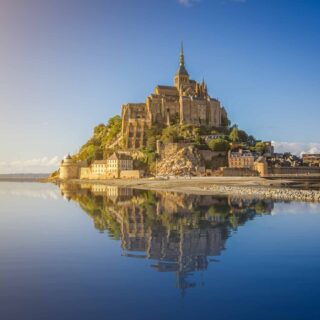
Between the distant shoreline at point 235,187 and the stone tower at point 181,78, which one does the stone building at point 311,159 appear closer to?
the distant shoreline at point 235,187

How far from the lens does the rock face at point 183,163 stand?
70.9 metres

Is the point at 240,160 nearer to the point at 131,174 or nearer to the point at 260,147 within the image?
the point at 260,147

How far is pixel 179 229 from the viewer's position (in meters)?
20.3

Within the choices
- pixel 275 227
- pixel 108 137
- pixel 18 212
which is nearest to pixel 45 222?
pixel 18 212

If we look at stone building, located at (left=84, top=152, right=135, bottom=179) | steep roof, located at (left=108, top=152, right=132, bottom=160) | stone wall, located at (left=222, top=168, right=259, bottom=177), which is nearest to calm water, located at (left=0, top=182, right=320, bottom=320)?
stone wall, located at (left=222, top=168, right=259, bottom=177)

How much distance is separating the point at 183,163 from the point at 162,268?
58536 mm

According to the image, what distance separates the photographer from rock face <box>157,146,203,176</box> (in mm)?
70938

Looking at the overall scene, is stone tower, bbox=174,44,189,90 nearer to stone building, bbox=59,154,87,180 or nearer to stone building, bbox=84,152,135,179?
stone building, bbox=84,152,135,179

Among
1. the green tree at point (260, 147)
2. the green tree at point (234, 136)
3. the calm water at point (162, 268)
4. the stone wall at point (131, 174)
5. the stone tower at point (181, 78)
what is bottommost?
the calm water at point (162, 268)

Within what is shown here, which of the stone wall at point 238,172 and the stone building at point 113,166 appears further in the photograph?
the stone building at point 113,166

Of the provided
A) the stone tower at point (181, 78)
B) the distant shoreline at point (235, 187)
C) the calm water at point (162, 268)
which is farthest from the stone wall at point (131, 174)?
the calm water at point (162, 268)

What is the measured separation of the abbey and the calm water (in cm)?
6107

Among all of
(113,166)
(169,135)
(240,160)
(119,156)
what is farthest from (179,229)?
(113,166)

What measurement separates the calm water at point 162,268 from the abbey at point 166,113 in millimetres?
61073
